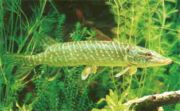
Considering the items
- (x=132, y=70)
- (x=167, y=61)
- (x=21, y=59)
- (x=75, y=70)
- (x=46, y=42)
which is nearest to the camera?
(x=167, y=61)

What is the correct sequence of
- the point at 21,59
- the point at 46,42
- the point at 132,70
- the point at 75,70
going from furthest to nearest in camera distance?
the point at 75,70 → the point at 46,42 → the point at 21,59 → the point at 132,70

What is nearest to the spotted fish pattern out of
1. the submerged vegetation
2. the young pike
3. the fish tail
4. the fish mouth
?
the young pike

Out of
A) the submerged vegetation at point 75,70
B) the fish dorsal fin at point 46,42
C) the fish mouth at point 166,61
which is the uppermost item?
the fish dorsal fin at point 46,42

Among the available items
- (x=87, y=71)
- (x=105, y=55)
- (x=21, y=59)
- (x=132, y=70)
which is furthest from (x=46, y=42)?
(x=132, y=70)

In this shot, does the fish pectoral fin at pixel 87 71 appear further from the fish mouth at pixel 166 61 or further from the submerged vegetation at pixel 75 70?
the submerged vegetation at pixel 75 70

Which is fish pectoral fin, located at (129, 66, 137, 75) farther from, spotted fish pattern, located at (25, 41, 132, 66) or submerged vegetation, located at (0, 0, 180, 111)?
submerged vegetation, located at (0, 0, 180, 111)

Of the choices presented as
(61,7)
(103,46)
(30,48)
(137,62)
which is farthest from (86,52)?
(61,7)

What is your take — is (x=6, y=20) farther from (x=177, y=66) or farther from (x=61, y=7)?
(x=177, y=66)

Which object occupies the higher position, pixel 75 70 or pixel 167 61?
pixel 167 61

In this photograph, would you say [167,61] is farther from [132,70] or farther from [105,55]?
[105,55]

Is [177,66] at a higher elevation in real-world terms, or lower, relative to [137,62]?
lower

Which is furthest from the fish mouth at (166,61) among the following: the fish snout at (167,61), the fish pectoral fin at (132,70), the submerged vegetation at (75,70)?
the submerged vegetation at (75,70)
